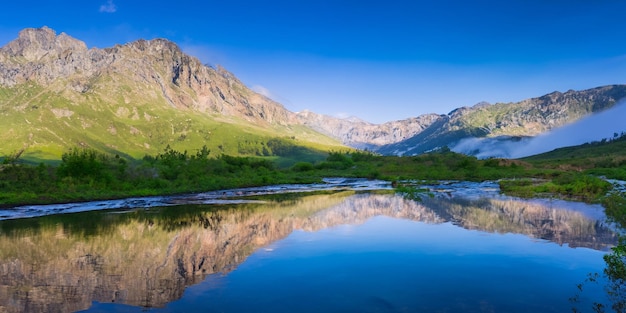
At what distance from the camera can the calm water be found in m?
15.6

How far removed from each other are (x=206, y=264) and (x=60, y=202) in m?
37.0

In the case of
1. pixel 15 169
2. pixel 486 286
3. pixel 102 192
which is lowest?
pixel 486 286

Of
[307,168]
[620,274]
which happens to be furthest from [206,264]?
[307,168]

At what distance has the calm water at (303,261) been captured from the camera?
51.1ft

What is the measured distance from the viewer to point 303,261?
21812mm

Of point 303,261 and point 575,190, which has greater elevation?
point 575,190

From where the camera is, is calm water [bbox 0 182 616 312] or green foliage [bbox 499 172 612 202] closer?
calm water [bbox 0 182 616 312]

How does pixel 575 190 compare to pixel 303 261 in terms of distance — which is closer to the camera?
pixel 303 261

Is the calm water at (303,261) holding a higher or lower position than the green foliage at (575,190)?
lower

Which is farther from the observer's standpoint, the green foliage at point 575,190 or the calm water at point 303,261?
the green foliage at point 575,190

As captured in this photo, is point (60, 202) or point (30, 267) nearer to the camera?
point (30, 267)

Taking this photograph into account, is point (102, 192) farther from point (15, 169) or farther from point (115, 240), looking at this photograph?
point (115, 240)

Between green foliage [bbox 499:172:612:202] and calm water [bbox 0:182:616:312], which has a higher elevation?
green foliage [bbox 499:172:612:202]

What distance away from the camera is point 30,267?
20766 mm
